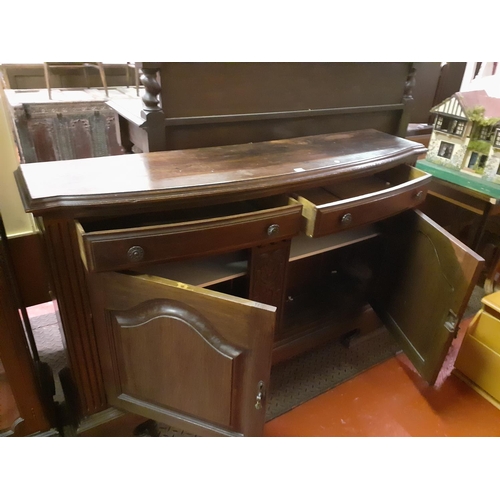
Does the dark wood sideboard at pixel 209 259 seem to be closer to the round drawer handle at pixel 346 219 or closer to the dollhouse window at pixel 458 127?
the round drawer handle at pixel 346 219

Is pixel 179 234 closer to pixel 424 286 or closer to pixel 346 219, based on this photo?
pixel 346 219

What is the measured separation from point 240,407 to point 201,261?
0.36 m

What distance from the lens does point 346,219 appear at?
95 centimetres

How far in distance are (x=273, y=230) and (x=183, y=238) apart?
206 millimetres

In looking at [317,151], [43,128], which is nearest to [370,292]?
[317,151]

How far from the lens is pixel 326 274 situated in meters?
1.45

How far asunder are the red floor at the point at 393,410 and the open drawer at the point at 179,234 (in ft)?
2.01

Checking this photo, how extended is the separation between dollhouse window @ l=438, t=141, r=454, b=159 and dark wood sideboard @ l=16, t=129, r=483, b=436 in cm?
51

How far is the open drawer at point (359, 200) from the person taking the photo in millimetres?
910

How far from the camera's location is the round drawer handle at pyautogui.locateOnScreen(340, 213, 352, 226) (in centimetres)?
94

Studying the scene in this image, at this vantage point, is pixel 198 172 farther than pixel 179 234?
Yes

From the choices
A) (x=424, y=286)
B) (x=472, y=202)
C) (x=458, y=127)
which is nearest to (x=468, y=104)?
(x=458, y=127)

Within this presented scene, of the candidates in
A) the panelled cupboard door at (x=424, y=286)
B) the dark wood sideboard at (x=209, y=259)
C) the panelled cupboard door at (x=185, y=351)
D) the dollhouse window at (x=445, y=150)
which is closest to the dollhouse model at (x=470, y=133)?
the dollhouse window at (x=445, y=150)

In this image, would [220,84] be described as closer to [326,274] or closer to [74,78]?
[326,274]
